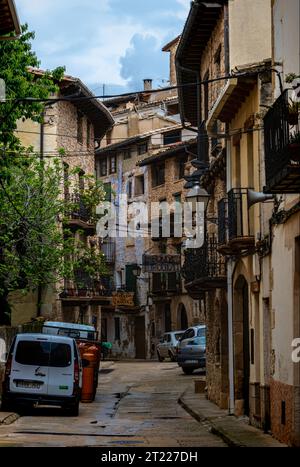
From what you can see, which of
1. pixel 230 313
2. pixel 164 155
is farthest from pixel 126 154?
pixel 230 313

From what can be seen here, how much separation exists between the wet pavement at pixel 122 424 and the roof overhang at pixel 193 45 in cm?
775

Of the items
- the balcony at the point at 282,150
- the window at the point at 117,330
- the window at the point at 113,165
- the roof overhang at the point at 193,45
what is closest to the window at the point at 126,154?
the window at the point at 113,165

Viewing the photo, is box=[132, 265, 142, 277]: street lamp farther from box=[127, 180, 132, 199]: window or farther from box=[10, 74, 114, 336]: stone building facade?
box=[10, 74, 114, 336]: stone building facade

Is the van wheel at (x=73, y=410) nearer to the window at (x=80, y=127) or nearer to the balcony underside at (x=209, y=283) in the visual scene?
the balcony underside at (x=209, y=283)

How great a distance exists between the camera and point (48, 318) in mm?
46000

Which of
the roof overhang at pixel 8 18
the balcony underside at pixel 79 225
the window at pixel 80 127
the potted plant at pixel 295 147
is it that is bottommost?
the potted plant at pixel 295 147

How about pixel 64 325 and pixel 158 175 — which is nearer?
pixel 64 325

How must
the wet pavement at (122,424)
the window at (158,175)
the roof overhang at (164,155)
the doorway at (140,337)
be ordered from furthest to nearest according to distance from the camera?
the doorway at (140,337)
the window at (158,175)
the roof overhang at (164,155)
the wet pavement at (122,424)

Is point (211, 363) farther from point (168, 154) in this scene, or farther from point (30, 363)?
point (168, 154)

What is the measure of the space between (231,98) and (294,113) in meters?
8.83

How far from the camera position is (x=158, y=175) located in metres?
67.4

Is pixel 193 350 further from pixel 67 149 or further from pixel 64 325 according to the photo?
pixel 67 149

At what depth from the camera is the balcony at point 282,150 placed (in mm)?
13539
